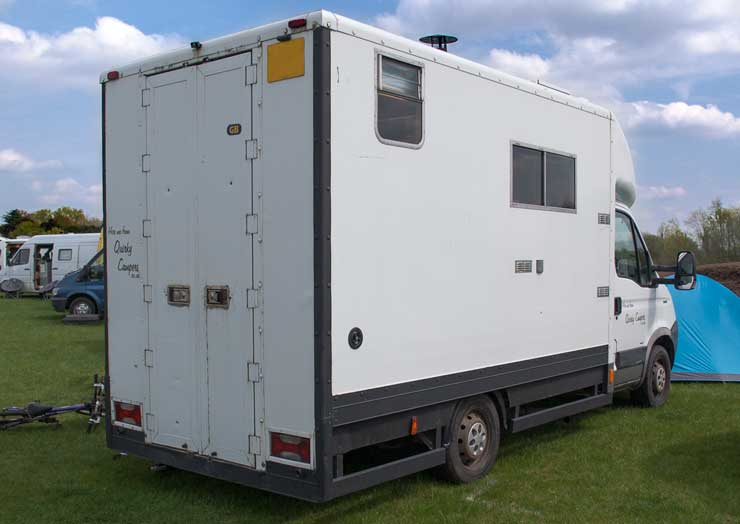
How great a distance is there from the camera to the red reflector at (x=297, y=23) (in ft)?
14.3

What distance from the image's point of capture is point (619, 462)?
639 cm

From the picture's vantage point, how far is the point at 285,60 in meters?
4.48

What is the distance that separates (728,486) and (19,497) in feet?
17.5

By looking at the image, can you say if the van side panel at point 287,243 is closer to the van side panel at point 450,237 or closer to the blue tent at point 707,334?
the van side panel at point 450,237

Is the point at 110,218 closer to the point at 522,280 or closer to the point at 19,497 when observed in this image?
the point at 19,497

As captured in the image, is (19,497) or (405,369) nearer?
(405,369)

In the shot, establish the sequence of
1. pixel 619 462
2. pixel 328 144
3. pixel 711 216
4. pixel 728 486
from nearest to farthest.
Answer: pixel 328 144 < pixel 728 486 < pixel 619 462 < pixel 711 216

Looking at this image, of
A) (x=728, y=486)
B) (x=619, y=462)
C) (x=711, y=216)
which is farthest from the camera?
(x=711, y=216)

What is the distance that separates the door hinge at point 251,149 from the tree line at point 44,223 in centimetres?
5670

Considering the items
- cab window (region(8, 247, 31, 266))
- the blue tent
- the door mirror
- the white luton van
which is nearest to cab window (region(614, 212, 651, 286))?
the door mirror

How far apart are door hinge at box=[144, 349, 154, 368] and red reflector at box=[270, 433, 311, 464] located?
1.22 metres

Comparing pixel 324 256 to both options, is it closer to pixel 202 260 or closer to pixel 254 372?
pixel 254 372

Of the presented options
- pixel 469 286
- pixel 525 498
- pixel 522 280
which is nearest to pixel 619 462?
pixel 525 498

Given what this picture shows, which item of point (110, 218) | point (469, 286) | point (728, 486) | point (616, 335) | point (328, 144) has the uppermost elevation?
point (328, 144)
